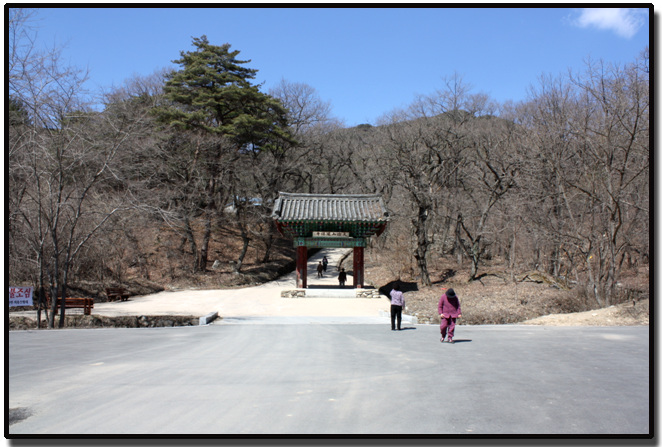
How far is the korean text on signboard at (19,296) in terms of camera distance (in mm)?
11873

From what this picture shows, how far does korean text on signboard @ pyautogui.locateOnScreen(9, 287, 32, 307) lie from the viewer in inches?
467

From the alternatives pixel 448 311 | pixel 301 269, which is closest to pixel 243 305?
Answer: pixel 301 269

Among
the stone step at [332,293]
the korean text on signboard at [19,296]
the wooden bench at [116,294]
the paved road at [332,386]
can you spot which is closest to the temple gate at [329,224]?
the stone step at [332,293]

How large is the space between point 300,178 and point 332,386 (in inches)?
1459

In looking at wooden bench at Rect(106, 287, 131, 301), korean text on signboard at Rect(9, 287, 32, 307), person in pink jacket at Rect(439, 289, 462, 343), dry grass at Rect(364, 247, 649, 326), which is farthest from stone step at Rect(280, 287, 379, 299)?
korean text on signboard at Rect(9, 287, 32, 307)

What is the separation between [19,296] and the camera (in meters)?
12.0

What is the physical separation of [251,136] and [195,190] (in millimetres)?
6450

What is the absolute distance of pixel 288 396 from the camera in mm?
5488

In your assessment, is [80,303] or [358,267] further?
[358,267]

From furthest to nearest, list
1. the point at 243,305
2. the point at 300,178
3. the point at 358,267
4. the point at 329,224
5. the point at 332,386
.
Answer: the point at 300,178
the point at 358,267
the point at 329,224
the point at 243,305
the point at 332,386

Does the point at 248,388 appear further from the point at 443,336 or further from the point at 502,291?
the point at 502,291

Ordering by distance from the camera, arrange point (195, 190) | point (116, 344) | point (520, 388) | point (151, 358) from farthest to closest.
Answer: point (195, 190), point (116, 344), point (151, 358), point (520, 388)

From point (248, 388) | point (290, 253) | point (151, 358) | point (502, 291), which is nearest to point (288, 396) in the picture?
point (248, 388)

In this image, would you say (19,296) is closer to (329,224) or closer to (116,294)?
(116,294)
